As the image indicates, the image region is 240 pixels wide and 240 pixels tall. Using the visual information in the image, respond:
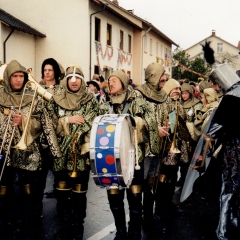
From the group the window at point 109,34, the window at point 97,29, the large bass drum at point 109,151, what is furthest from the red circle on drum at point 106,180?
the window at point 109,34

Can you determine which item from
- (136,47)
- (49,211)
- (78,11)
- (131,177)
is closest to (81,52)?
(78,11)

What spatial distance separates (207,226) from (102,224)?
138cm

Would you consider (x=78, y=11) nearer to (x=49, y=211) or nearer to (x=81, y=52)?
(x=81, y=52)

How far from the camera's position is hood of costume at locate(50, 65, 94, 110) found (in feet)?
Result: 16.7

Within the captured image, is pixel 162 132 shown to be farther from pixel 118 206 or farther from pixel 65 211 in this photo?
pixel 65 211

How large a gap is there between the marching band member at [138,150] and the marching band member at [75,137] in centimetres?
26

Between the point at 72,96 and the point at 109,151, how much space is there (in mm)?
1132

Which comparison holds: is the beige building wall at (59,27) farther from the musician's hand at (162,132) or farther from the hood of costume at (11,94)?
the musician's hand at (162,132)

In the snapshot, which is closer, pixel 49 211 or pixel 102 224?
pixel 102 224

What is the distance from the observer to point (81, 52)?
25391mm

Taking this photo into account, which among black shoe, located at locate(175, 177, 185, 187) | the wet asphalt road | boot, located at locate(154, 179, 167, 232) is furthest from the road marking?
black shoe, located at locate(175, 177, 185, 187)

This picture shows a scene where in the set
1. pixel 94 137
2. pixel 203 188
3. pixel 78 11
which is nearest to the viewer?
pixel 94 137

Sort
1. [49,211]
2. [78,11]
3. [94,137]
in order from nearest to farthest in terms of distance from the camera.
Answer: [94,137]
[49,211]
[78,11]

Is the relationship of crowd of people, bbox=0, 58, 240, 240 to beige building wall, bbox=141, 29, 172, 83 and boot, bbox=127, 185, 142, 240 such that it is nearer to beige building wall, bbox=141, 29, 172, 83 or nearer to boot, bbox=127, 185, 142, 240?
boot, bbox=127, 185, 142, 240
